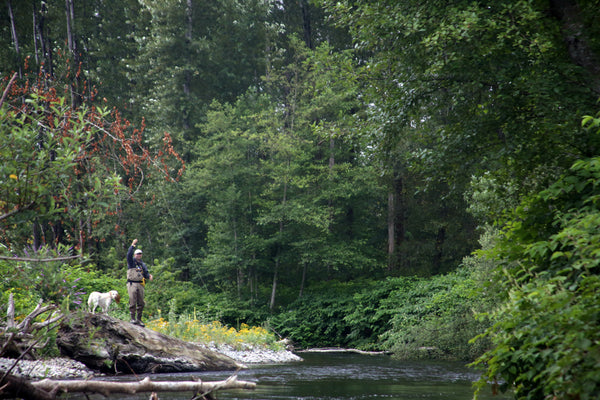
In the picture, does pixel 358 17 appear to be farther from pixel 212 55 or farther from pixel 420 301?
pixel 212 55

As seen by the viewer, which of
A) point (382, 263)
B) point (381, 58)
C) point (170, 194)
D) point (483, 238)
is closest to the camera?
point (381, 58)

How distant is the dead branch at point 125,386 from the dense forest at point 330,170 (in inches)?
42.2

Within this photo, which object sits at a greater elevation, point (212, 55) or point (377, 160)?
point (212, 55)

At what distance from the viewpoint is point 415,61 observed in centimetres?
970

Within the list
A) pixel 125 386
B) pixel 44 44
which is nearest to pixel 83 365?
pixel 125 386

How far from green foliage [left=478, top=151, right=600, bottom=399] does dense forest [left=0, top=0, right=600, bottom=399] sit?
0.02m

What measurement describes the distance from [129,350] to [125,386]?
6936 mm

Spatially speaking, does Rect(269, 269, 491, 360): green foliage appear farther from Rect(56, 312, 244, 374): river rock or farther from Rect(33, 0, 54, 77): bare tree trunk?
Rect(33, 0, 54, 77): bare tree trunk

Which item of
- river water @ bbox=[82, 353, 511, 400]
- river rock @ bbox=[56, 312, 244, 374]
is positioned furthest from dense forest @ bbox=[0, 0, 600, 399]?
river water @ bbox=[82, 353, 511, 400]

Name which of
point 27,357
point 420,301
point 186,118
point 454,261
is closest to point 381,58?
point 27,357

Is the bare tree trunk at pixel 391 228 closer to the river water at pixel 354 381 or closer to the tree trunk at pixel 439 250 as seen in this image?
the tree trunk at pixel 439 250

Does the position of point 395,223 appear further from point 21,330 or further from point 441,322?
point 21,330

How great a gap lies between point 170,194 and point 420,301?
16232 mm

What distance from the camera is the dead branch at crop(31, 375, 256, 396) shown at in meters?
4.11
